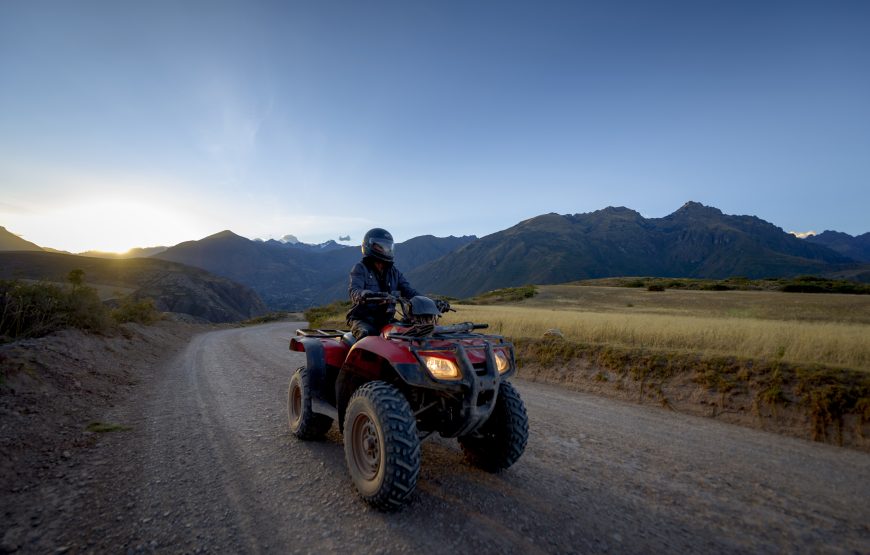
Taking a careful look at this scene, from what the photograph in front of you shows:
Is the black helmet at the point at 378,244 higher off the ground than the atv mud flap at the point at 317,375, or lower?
higher

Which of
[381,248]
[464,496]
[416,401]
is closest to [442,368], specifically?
[416,401]

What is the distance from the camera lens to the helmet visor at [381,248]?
4805 mm

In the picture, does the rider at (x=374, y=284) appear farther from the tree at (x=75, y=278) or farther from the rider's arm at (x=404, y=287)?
the tree at (x=75, y=278)

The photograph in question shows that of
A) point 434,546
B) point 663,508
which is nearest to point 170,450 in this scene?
point 434,546

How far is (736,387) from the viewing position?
22.9 ft

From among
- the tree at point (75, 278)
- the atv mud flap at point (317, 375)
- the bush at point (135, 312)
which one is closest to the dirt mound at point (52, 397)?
the tree at point (75, 278)

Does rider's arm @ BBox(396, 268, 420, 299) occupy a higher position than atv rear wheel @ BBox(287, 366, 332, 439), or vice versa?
rider's arm @ BBox(396, 268, 420, 299)

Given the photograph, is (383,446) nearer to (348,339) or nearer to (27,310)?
(348,339)

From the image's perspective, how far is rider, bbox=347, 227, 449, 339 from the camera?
4.50 m

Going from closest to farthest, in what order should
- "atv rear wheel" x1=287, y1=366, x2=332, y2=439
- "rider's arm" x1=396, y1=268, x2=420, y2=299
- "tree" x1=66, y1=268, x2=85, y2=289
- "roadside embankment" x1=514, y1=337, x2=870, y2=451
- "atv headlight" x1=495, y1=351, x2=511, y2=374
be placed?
1. "atv headlight" x1=495, y1=351, x2=511, y2=374
2. "atv rear wheel" x1=287, y1=366, x2=332, y2=439
3. "rider's arm" x1=396, y1=268, x2=420, y2=299
4. "roadside embankment" x1=514, y1=337, x2=870, y2=451
5. "tree" x1=66, y1=268, x2=85, y2=289

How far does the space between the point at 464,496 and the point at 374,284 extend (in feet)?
8.57

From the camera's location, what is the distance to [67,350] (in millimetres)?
8227

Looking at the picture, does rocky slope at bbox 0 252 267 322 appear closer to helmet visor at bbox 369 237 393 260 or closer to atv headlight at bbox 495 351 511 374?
helmet visor at bbox 369 237 393 260

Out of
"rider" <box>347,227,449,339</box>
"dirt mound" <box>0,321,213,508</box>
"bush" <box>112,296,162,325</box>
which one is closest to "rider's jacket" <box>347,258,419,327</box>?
"rider" <box>347,227,449,339</box>
